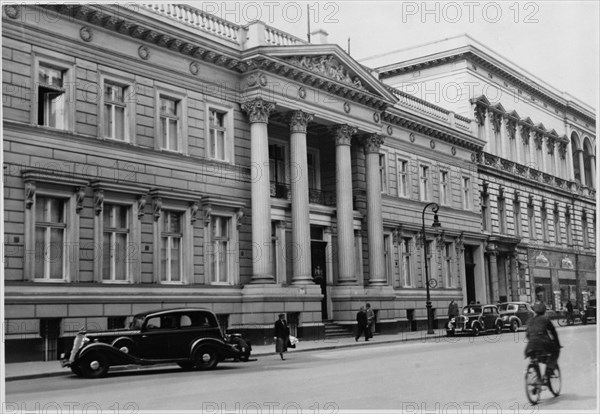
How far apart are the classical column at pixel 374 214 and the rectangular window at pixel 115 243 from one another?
1451cm

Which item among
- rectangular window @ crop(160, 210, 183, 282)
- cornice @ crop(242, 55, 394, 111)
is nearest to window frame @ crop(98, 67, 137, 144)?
rectangular window @ crop(160, 210, 183, 282)

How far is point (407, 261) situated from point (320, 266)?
7.59 m

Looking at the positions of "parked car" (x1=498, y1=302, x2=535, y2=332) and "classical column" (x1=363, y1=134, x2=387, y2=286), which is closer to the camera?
"parked car" (x1=498, y1=302, x2=535, y2=332)

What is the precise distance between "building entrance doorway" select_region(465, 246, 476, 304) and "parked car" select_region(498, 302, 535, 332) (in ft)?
27.9

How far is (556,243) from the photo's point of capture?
4991 cm

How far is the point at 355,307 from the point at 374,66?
62.9 ft

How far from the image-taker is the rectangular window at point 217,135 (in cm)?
3061

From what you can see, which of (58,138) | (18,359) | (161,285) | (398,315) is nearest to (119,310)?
(161,285)

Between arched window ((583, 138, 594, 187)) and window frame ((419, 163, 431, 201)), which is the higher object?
arched window ((583, 138, 594, 187))

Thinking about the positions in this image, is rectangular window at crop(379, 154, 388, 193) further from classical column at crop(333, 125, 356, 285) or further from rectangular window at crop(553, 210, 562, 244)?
rectangular window at crop(553, 210, 562, 244)

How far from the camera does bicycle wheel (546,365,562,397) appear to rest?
40.7 ft

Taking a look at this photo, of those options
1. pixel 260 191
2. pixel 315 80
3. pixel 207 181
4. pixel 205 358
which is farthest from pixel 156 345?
pixel 315 80

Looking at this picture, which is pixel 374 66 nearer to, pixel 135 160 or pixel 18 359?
pixel 135 160

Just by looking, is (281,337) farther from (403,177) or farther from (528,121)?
(528,121)
